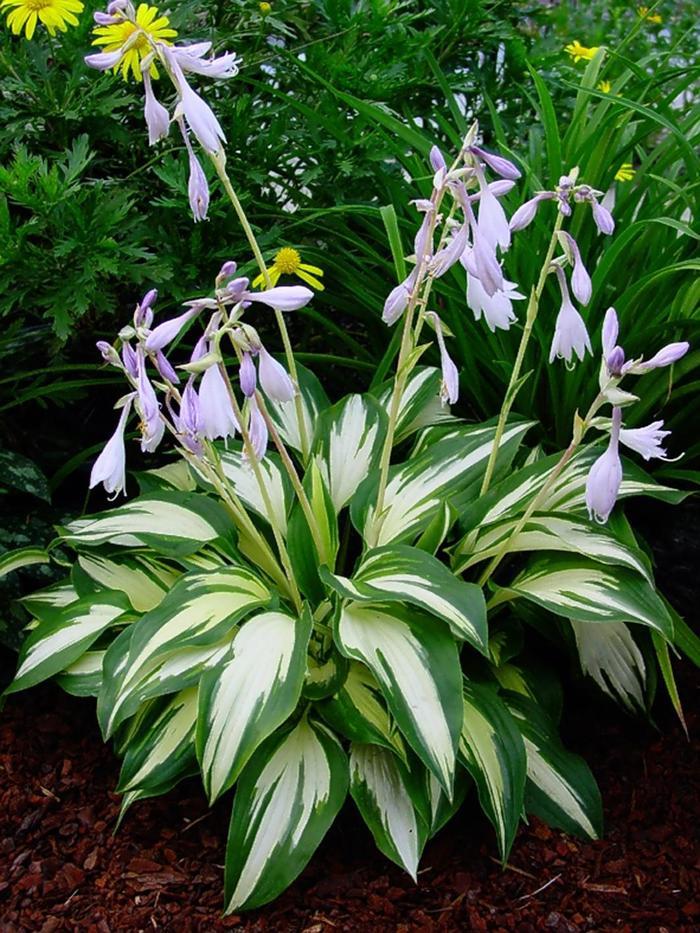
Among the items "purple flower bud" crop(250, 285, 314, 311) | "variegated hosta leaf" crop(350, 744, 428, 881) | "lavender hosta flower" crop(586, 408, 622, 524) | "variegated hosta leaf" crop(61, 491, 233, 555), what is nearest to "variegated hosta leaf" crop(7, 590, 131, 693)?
"variegated hosta leaf" crop(61, 491, 233, 555)

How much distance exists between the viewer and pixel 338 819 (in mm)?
1715

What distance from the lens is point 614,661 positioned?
5.83 feet

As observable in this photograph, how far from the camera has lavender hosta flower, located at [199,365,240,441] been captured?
1.21 metres

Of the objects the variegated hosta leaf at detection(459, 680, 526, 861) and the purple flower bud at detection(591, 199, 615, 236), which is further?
the variegated hosta leaf at detection(459, 680, 526, 861)

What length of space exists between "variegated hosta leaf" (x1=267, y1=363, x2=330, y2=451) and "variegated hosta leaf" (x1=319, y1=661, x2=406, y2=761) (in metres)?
0.56

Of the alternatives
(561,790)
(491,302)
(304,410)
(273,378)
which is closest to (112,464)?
(273,378)

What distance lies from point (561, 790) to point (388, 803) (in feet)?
1.08

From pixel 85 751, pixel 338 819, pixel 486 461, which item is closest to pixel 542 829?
pixel 338 819

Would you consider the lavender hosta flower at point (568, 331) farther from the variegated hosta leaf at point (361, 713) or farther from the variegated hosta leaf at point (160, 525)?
the variegated hosta leaf at point (160, 525)

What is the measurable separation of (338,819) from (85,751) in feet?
1.74

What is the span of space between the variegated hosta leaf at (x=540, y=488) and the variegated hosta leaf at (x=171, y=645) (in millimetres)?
447

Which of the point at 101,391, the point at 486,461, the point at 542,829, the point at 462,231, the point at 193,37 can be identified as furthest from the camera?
the point at 101,391

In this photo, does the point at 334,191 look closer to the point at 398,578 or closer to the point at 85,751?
the point at 398,578

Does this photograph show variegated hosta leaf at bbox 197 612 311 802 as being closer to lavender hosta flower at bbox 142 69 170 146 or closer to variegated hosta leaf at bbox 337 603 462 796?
variegated hosta leaf at bbox 337 603 462 796
